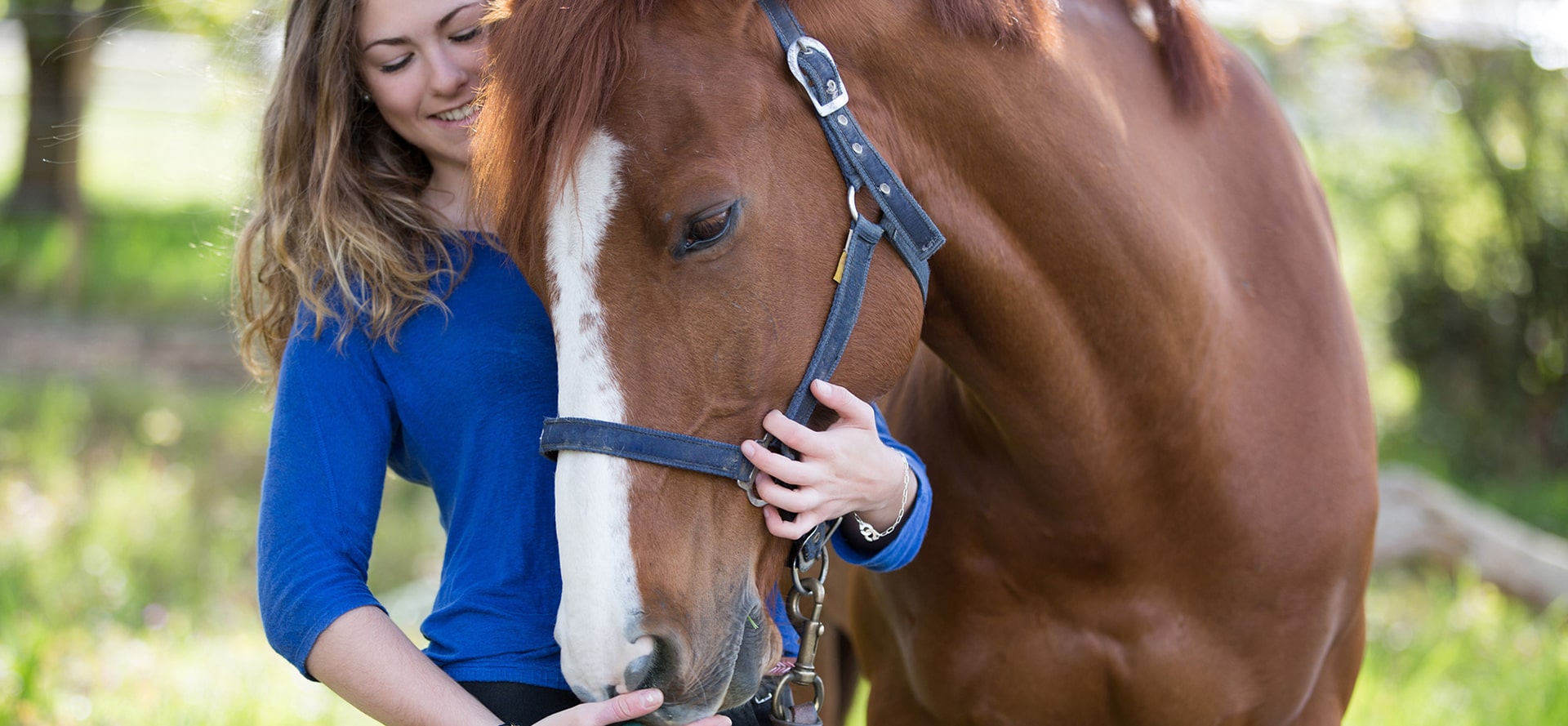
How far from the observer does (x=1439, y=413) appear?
679cm

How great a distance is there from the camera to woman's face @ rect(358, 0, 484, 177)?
1.62m

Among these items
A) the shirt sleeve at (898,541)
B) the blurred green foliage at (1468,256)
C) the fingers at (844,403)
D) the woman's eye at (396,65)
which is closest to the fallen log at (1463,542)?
the blurred green foliage at (1468,256)

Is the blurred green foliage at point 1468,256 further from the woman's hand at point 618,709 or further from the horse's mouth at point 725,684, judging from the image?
the woman's hand at point 618,709

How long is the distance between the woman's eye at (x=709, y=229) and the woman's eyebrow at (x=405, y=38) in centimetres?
61

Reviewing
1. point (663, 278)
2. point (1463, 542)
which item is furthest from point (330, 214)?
point (1463, 542)

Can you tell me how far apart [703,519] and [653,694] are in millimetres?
197

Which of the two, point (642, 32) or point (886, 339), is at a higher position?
point (642, 32)

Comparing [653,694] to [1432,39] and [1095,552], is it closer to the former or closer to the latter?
[1095,552]

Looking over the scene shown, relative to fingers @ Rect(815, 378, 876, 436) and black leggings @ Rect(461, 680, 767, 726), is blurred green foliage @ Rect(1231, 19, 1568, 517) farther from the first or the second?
black leggings @ Rect(461, 680, 767, 726)

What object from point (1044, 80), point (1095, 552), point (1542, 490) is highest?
point (1044, 80)

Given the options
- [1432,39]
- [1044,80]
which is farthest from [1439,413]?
[1044,80]

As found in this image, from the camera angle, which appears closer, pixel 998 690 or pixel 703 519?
pixel 703 519

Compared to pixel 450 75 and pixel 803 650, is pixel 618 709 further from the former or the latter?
pixel 450 75

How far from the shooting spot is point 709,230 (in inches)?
49.8
